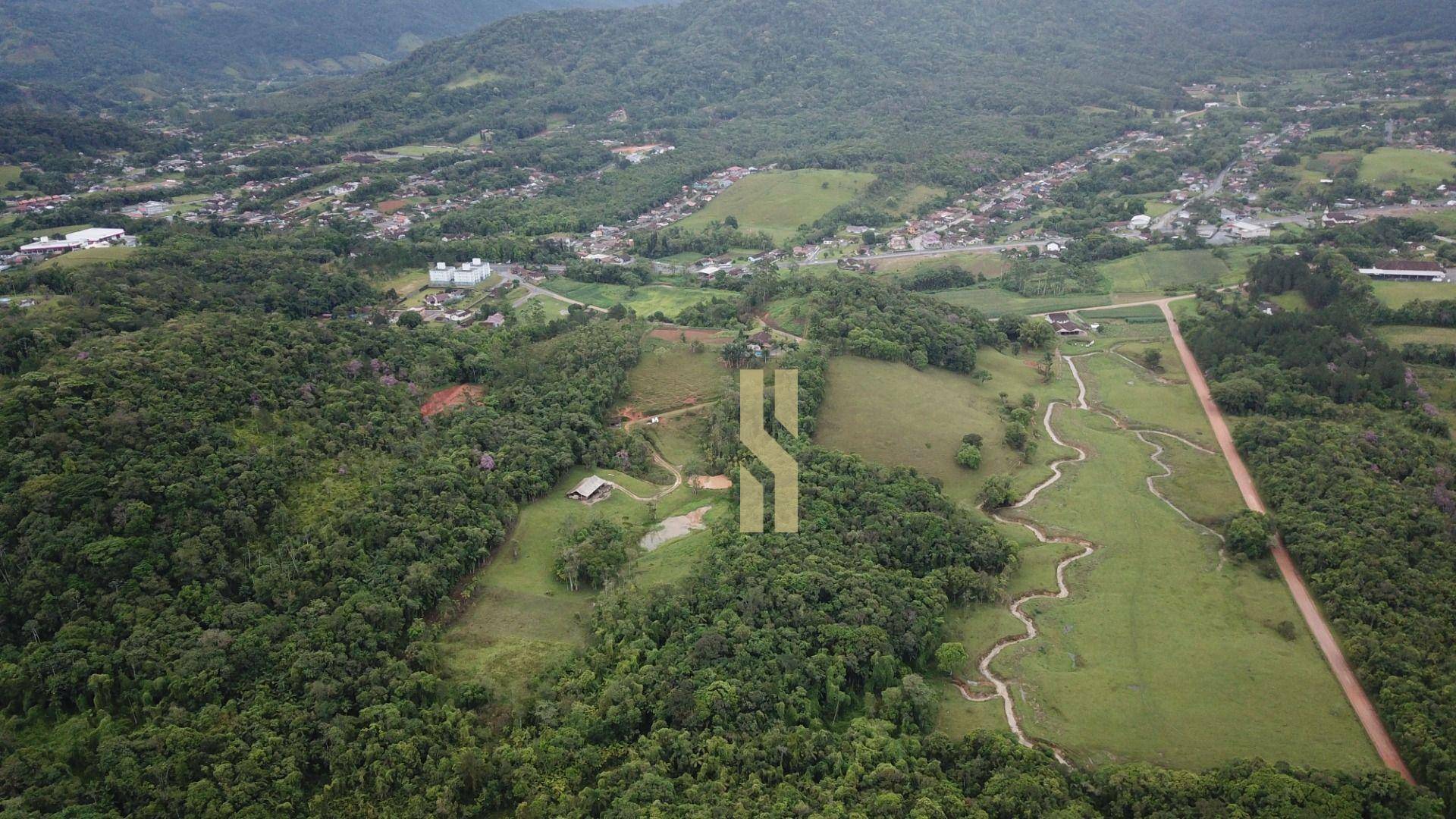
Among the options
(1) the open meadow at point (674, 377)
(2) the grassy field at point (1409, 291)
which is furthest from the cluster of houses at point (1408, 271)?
(1) the open meadow at point (674, 377)

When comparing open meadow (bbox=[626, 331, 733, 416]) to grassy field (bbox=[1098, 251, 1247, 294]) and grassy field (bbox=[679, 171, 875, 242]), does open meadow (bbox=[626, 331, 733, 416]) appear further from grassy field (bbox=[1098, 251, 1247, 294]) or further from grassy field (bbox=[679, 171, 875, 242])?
grassy field (bbox=[1098, 251, 1247, 294])

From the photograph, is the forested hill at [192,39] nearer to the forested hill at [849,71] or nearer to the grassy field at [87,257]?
the forested hill at [849,71]

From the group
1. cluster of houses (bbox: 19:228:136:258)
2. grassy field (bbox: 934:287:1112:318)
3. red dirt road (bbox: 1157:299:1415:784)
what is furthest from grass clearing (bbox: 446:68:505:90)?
red dirt road (bbox: 1157:299:1415:784)

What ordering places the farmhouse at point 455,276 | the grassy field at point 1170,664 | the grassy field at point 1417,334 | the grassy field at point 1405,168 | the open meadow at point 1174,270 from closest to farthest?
the grassy field at point 1170,664, the grassy field at point 1417,334, the farmhouse at point 455,276, the open meadow at point 1174,270, the grassy field at point 1405,168

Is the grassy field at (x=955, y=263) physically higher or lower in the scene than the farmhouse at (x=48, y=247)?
lower

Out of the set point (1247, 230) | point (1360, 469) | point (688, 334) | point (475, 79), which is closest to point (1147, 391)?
point (1360, 469)

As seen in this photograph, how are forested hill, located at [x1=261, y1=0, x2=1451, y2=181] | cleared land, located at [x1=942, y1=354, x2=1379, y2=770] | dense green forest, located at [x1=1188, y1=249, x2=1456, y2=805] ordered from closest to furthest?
1. cleared land, located at [x1=942, y1=354, x2=1379, y2=770]
2. dense green forest, located at [x1=1188, y1=249, x2=1456, y2=805]
3. forested hill, located at [x1=261, y1=0, x2=1451, y2=181]

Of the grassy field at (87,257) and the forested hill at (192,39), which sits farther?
the forested hill at (192,39)
